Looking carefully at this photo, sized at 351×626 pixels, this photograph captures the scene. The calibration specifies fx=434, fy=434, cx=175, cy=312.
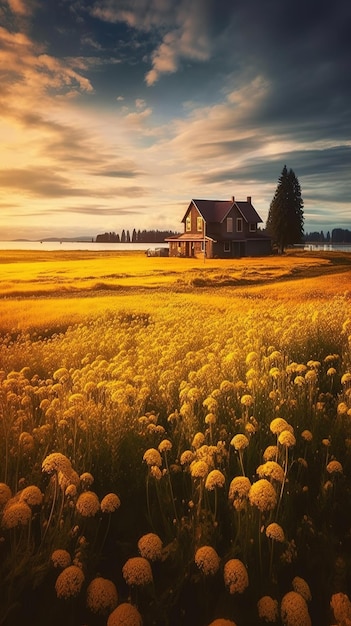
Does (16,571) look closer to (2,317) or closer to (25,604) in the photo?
(25,604)

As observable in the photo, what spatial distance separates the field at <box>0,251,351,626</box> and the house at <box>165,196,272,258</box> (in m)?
5.46

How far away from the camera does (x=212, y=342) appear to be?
275 inches

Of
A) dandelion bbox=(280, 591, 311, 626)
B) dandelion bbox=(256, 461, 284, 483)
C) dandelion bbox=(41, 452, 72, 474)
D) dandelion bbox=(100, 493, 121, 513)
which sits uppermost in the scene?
dandelion bbox=(41, 452, 72, 474)

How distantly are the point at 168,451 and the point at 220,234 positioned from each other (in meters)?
15.5

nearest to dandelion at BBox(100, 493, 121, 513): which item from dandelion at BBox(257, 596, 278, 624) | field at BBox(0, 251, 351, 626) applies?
field at BBox(0, 251, 351, 626)

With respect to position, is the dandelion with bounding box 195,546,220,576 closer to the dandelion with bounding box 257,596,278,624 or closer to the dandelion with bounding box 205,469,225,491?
the dandelion with bounding box 257,596,278,624

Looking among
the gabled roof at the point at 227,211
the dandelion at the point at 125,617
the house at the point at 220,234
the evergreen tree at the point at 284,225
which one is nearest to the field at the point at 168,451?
the dandelion at the point at 125,617

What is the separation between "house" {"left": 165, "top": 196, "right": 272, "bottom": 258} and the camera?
47.3 ft

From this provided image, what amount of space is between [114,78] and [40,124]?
4.04ft

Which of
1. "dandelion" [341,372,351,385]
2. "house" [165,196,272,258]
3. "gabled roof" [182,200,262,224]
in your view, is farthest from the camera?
"gabled roof" [182,200,262,224]

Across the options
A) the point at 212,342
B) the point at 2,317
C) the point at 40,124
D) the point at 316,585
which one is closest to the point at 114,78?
the point at 40,124

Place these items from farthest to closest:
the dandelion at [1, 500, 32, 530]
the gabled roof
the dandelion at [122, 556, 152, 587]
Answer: the gabled roof → the dandelion at [1, 500, 32, 530] → the dandelion at [122, 556, 152, 587]

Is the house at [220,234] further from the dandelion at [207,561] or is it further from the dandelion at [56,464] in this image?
the dandelion at [207,561]

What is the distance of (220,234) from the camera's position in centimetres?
1881
